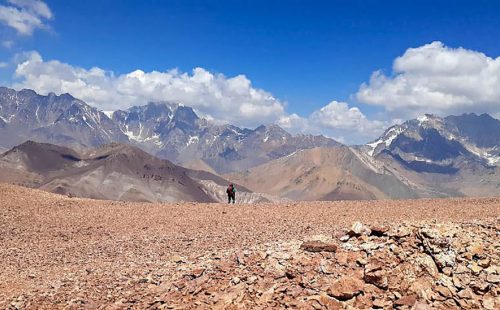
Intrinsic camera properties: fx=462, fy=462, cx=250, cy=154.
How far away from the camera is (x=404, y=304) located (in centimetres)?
1055

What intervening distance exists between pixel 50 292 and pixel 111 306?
2760mm

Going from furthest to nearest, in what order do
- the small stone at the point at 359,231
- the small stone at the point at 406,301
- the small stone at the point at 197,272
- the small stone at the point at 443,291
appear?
the small stone at the point at 359,231 < the small stone at the point at 197,272 < the small stone at the point at 443,291 < the small stone at the point at 406,301

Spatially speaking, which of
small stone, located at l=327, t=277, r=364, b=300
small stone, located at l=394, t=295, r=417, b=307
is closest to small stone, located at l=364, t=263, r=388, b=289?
small stone, located at l=327, t=277, r=364, b=300

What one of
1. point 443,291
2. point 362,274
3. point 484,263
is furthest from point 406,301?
point 484,263

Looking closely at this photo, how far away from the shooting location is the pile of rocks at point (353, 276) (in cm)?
1084

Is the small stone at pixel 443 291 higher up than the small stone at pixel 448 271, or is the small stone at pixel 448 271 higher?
the small stone at pixel 448 271

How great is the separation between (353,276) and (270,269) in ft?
7.06

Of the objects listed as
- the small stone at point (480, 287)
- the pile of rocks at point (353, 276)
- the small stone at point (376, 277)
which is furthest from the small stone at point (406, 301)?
the small stone at point (480, 287)

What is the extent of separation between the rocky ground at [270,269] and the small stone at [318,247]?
0.03 meters

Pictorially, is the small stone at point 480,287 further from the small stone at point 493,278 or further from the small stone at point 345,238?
the small stone at point 345,238

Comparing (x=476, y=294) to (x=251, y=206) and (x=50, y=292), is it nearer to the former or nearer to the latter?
(x=50, y=292)

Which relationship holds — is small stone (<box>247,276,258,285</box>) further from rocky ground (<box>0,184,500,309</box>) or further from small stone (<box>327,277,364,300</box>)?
small stone (<box>327,277,364,300</box>)

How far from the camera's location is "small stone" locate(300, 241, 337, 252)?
12508mm

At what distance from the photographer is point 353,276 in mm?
11383
